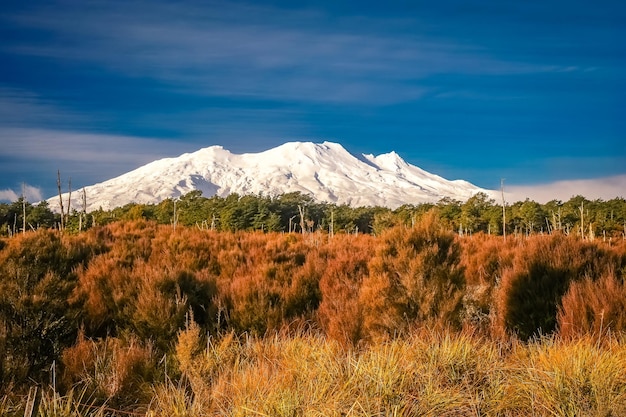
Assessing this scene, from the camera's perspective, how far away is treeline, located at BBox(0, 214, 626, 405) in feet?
18.2

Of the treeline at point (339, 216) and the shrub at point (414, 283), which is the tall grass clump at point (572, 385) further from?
the treeline at point (339, 216)

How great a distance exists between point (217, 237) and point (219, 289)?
9.54 m

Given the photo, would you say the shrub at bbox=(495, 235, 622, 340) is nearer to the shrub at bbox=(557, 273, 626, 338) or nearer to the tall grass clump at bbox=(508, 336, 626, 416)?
the shrub at bbox=(557, 273, 626, 338)

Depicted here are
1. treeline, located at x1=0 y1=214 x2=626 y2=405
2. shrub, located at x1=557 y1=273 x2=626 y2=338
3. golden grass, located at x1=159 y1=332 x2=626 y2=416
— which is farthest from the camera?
shrub, located at x1=557 y1=273 x2=626 y2=338

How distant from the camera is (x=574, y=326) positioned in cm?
612

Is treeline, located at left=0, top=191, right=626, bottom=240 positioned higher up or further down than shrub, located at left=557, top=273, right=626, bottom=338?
higher up

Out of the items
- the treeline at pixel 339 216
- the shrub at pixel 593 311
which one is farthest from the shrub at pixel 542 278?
the treeline at pixel 339 216

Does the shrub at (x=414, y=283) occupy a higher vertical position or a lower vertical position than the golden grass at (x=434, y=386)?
higher

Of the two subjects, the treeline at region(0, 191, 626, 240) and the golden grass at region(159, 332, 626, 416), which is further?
the treeline at region(0, 191, 626, 240)

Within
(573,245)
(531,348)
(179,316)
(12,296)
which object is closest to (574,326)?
(531,348)

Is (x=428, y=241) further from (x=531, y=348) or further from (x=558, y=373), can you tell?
(x=558, y=373)

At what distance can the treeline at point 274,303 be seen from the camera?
556 cm

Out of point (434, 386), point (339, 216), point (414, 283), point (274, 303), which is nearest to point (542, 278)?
point (414, 283)

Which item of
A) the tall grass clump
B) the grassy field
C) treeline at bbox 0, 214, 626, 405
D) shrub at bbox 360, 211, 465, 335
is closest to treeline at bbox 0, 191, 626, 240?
treeline at bbox 0, 214, 626, 405
